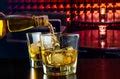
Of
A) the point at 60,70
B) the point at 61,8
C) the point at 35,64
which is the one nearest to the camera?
the point at 60,70

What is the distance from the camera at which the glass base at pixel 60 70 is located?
111 centimetres

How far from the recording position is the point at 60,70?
1108 millimetres

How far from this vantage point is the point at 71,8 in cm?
673

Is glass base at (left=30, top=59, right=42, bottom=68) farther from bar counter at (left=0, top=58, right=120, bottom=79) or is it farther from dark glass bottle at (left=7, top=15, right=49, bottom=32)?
dark glass bottle at (left=7, top=15, right=49, bottom=32)

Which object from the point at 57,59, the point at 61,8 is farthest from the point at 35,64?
the point at 61,8

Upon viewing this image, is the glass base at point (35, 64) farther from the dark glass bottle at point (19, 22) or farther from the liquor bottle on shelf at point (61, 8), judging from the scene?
the liquor bottle on shelf at point (61, 8)

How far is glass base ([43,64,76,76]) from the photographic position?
1.11 m

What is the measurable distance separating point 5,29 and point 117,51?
223 cm

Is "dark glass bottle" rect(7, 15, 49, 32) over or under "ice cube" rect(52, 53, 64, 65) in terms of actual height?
over

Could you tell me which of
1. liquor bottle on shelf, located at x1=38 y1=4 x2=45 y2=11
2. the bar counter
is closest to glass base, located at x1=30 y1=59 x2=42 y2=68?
the bar counter

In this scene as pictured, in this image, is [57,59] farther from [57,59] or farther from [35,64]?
[35,64]

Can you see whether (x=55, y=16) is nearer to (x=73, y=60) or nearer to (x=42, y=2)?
(x=42, y=2)

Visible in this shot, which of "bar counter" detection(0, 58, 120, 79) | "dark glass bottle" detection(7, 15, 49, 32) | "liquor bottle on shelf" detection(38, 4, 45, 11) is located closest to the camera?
"bar counter" detection(0, 58, 120, 79)

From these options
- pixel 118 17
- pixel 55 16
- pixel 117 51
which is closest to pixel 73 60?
pixel 117 51
